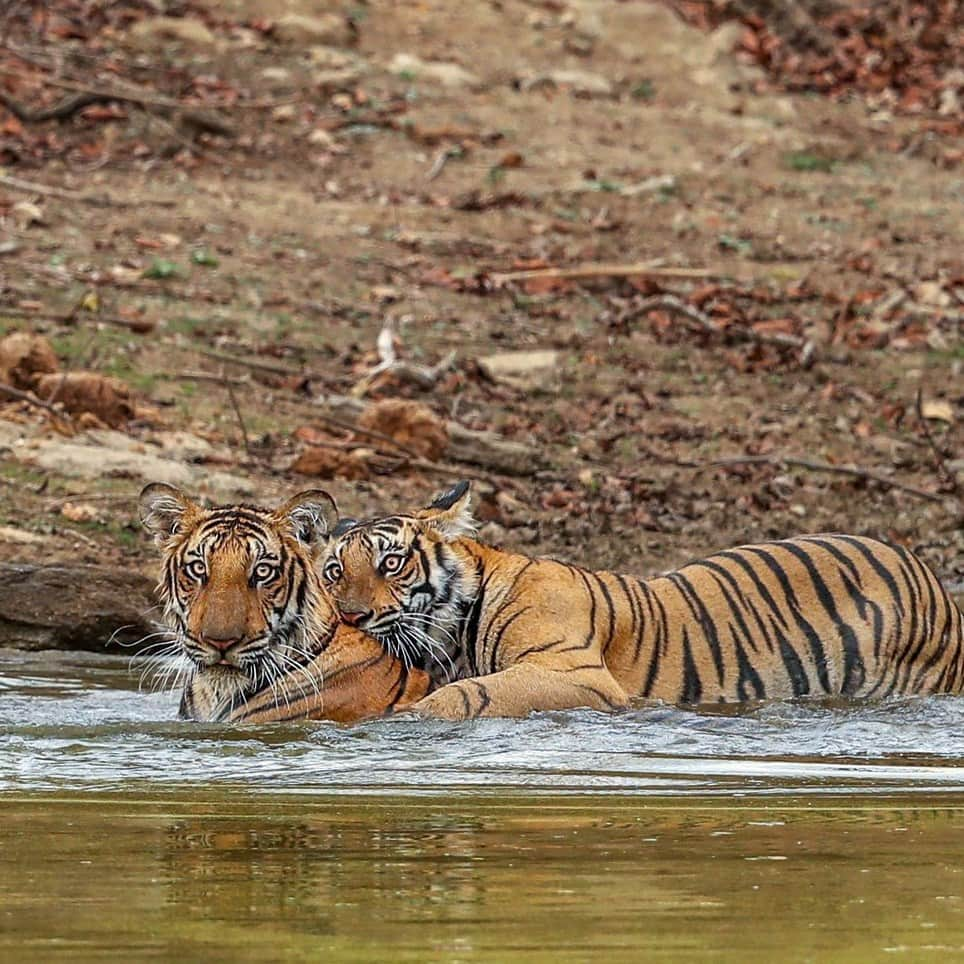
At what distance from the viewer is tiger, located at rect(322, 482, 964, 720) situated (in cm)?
727

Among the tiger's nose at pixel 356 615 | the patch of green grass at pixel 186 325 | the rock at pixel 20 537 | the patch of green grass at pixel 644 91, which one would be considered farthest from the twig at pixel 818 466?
the patch of green grass at pixel 644 91

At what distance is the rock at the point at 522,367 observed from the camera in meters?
12.2

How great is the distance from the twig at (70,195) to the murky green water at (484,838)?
7233 mm

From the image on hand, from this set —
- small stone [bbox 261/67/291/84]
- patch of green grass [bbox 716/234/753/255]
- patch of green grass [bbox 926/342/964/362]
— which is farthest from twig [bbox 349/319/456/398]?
small stone [bbox 261/67/291/84]

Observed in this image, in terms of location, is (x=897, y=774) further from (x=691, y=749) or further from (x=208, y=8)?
(x=208, y=8)

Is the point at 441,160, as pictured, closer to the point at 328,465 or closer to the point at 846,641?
the point at 328,465

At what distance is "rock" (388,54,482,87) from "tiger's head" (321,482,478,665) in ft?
32.5

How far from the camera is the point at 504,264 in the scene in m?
14.0

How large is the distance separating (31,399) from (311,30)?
7866mm

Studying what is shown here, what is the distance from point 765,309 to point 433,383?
8.98ft

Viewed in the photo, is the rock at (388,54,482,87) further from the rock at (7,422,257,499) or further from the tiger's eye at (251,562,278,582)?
the tiger's eye at (251,562,278,582)

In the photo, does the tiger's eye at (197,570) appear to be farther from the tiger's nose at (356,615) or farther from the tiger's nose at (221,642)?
the tiger's nose at (356,615)

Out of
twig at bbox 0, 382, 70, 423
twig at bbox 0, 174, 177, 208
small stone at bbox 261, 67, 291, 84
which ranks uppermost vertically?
small stone at bbox 261, 67, 291, 84

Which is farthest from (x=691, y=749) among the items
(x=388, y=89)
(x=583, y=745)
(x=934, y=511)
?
(x=388, y=89)
